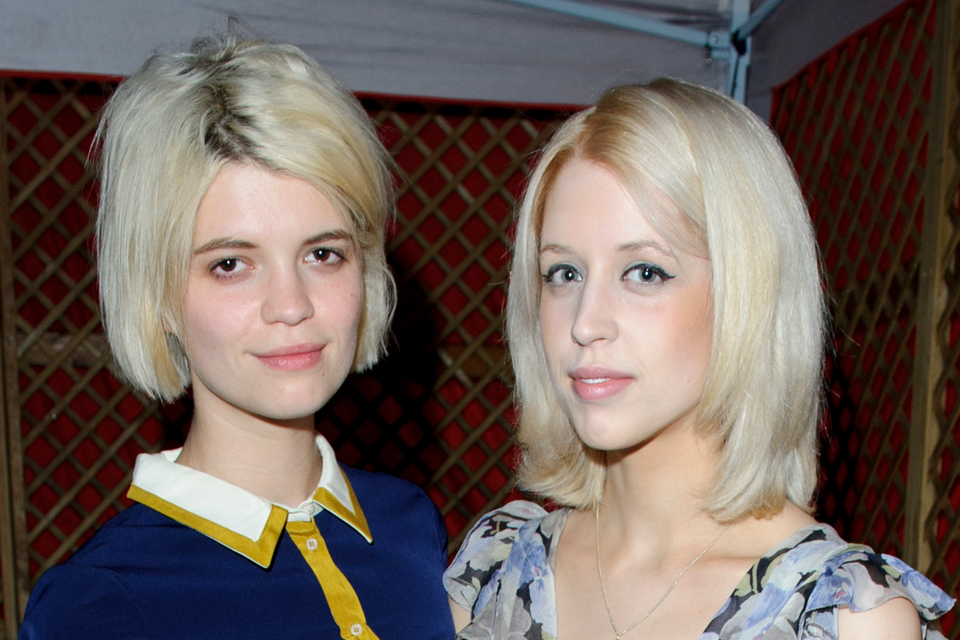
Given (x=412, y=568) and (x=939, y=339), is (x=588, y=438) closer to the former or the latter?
(x=412, y=568)

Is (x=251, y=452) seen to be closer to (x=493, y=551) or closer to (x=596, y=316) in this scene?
(x=493, y=551)

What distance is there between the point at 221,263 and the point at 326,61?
1187 millimetres

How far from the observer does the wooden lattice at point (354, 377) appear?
9.40ft

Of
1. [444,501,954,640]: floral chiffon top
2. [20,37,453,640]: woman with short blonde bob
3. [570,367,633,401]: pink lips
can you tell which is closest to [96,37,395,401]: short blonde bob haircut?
[20,37,453,640]: woman with short blonde bob

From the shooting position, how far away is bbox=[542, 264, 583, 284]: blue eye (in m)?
1.04

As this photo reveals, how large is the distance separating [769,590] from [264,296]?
2.05ft

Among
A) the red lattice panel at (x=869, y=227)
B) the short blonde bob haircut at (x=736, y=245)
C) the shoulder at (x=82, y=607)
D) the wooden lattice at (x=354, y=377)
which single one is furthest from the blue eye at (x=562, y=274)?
the wooden lattice at (x=354, y=377)

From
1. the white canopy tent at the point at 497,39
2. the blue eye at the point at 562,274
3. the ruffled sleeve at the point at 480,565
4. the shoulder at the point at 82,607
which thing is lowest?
the shoulder at the point at 82,607

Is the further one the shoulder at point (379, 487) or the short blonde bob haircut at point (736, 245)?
the shoulder at point (379, 487)

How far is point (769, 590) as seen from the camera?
0.98 metres

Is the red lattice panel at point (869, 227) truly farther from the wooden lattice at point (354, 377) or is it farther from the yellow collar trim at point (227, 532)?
the yellow collar trim at point (227, 532)

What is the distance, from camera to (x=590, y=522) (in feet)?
4.00

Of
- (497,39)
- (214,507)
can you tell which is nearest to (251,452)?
(214,507)

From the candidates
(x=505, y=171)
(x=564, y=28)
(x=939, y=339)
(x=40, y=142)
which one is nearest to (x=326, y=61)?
(x=564, y=28)
